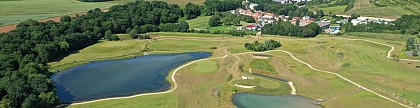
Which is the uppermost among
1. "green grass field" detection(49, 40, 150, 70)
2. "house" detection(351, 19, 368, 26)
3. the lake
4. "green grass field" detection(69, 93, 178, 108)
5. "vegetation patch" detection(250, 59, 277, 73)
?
"house" detection(351, 19, 368, 26)

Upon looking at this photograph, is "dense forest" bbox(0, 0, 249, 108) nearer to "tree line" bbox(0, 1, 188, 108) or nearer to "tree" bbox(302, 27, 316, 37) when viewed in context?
"tree line" bbox(0, 1, 188, 108)

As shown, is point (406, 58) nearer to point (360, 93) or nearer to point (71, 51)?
point (360, 93)

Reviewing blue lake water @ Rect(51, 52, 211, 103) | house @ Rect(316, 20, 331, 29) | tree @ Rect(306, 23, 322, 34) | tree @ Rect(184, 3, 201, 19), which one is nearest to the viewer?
blue lake water @ Rect(51, 52, 211, 103)

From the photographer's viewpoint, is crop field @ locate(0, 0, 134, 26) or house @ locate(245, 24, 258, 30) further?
crop field @ locate(0, 0, 134, 26)

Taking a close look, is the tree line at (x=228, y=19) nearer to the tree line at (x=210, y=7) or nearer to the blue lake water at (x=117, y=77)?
the tree line at (x=210, y=7)

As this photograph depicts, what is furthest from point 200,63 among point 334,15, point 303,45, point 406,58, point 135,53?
point 334,15

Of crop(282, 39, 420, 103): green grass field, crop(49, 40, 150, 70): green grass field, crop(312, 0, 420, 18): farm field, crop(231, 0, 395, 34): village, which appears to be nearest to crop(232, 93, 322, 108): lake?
crop(282, 39, 420, 103): green grass field
